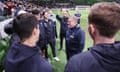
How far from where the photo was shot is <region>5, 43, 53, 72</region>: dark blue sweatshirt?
3469 millimetres

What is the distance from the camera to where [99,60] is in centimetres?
303

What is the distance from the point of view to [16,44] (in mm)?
3559

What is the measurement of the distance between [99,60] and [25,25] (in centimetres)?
90

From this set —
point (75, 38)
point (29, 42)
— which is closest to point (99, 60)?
point (29, 42)

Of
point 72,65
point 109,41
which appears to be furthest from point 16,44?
point 109,41

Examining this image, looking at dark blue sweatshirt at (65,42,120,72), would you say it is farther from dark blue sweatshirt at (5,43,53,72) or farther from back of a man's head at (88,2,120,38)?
dark blue sweatshirt at (5,43,53,72)

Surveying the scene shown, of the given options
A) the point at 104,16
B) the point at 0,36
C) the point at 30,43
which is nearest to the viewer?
the point at 104,16

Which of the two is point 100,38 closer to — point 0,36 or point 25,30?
point 25,30

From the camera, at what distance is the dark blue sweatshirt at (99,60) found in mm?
3021

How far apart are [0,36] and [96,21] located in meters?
7.23

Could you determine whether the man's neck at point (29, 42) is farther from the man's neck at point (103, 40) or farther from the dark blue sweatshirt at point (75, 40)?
the dark blue sweatshirt at point (75, 40)

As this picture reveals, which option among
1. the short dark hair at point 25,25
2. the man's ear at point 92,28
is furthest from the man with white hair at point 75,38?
the man's ear at point 92,28

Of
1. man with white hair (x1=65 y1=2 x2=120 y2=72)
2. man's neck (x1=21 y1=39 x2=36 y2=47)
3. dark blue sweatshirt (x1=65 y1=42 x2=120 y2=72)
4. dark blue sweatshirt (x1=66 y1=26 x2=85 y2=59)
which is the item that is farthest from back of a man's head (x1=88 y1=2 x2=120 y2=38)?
dark blue sweatshirt (x1=66 y1=26 x2=85 y2=59)

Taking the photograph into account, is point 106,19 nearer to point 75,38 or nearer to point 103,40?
point 103,40
